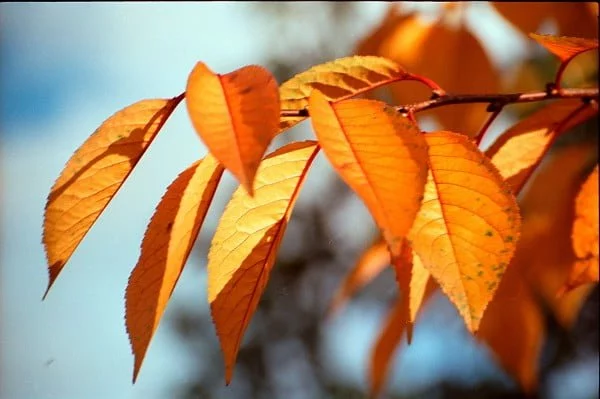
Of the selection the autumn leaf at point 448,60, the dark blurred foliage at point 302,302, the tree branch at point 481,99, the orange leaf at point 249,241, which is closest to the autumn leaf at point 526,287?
the autumn leaf at point 448,60

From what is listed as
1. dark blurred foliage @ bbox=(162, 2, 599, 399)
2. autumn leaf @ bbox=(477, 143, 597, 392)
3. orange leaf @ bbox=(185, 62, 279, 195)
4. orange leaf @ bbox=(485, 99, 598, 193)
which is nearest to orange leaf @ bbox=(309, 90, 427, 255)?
orange leaf @ bbox=(185, 62, 279, 195)

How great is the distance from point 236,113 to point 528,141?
310mm

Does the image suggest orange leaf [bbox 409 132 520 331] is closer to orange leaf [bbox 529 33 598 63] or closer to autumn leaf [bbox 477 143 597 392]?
orange leaf [bbox 529 33 598 63]

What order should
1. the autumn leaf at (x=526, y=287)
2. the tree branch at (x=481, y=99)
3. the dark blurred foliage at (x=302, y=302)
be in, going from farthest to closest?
1. the dark blurred foliage at (x=302, y=302)
2. the autumn leaf at (x=526, y=287)
3. the tree branch at (x=481, y=99)

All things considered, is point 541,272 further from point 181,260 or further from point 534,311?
point 181,260

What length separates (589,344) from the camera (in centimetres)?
230

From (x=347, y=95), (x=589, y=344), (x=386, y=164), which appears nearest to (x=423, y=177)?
(x=386, y=164)

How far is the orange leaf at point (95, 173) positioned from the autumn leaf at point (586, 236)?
0.31 m

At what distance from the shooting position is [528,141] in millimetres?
570

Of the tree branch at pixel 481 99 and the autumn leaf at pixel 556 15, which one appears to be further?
the autumn leaf at pixel 556 15

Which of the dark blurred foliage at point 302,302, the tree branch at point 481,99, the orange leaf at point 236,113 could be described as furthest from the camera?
the dark blurred foliage at point 302,302

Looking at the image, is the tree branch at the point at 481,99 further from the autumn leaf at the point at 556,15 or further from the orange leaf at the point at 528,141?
the autumn leaf at the point at 556,15

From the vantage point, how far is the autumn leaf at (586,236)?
21.6 inches

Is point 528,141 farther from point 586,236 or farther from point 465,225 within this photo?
point 465,225
